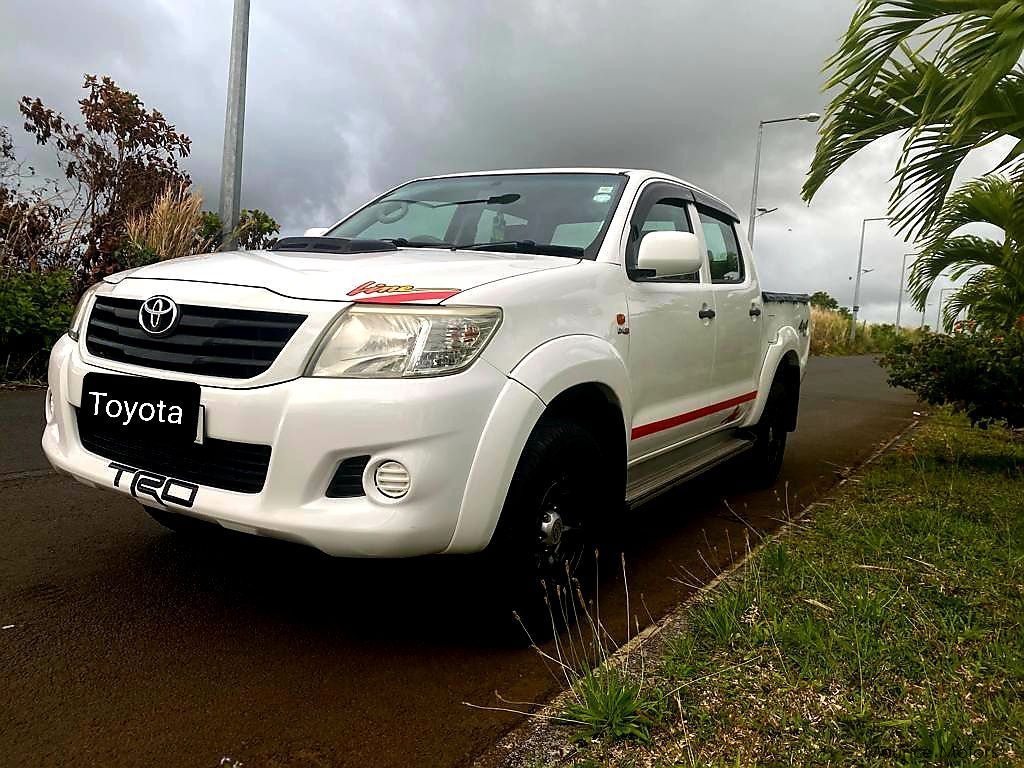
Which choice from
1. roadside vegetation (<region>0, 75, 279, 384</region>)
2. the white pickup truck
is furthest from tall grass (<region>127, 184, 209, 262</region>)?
the white pickup truck

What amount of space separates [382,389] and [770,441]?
362cm

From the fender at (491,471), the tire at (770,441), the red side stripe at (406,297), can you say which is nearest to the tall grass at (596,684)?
the fender at (491,471)

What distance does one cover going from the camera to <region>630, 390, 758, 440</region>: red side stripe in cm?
327

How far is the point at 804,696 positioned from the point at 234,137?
723cm

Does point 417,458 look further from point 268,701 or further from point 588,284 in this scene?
point 588,284

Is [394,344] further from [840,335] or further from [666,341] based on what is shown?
[840,335]

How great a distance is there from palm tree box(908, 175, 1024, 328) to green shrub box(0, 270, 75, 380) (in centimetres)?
692

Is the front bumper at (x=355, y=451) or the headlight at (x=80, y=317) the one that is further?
the headlight at (x=80, y=317)

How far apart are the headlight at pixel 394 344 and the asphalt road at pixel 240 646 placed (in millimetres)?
598

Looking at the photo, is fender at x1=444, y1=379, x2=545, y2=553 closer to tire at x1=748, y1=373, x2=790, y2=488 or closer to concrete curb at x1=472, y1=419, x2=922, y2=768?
concrete curb at x1=472, y1=419, x2=922, y2=768

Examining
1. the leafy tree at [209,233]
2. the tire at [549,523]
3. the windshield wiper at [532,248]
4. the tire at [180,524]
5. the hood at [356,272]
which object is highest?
the leafy tree at [209,233]

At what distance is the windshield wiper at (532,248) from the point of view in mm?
3098

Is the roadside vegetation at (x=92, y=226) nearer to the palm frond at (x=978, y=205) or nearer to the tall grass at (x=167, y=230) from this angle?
the tall grass at (x=167, y=230)

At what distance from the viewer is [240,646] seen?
260cm
